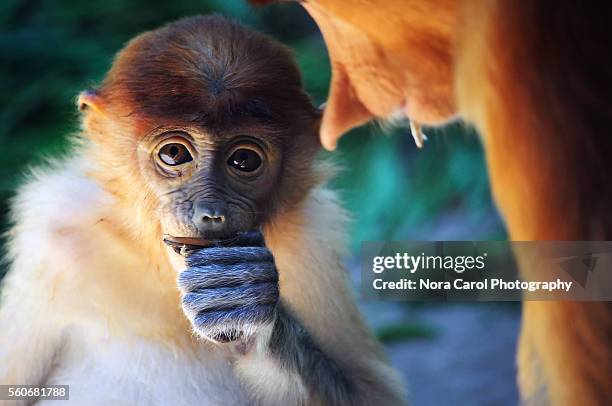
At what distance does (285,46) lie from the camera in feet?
8.05

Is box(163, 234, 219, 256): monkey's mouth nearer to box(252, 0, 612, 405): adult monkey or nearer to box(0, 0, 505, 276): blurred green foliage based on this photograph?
box(0, 0, 505, 276): blurred green foliage

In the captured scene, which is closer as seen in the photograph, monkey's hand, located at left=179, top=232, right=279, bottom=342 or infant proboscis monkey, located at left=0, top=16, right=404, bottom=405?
monkey's hand, located at left=179, top=232, right=279, bottom=342

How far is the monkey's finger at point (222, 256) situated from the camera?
211cm

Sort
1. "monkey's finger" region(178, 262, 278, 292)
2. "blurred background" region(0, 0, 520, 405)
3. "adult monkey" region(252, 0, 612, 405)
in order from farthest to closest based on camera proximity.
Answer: "blurred background" region(0, 0, 520, 405), "monkey's finger" region(178, 262, 278, 292), "adult monkey" region(252, 0, 612, 405)

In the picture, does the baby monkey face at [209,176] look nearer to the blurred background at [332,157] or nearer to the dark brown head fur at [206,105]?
the dark brown head fur at [206,105]

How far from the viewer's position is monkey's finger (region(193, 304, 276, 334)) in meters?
2.11

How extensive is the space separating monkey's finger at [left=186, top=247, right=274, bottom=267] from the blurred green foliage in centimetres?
61

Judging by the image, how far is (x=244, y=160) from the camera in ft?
7.76

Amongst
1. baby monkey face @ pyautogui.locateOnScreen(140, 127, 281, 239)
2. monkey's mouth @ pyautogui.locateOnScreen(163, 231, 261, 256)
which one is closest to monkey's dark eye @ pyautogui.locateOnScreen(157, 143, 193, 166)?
baby monkey face @ pyautogui.locateOnScreen(140, 127, 281, 239)

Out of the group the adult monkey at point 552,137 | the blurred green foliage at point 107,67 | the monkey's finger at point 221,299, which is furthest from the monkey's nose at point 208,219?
the adult monkey at point 552,137

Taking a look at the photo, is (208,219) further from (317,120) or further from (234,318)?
(317,120)

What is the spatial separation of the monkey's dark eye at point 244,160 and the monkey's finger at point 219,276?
334 mm

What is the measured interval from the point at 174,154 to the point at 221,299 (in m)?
0.45

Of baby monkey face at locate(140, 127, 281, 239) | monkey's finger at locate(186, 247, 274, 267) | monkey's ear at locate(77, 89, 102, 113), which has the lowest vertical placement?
monkey's finger at locate(186, 247, 274, 267)
